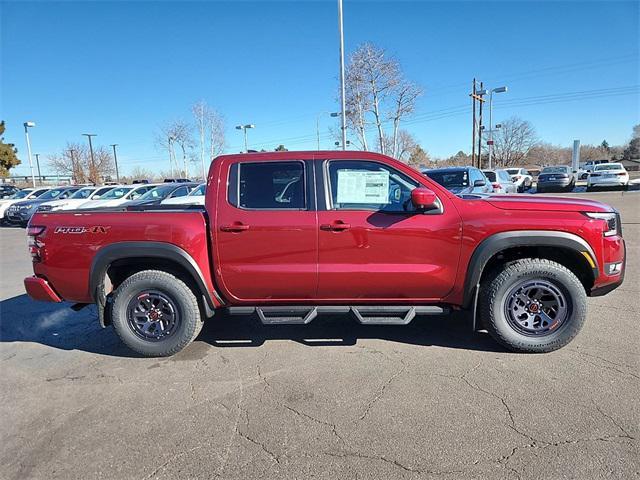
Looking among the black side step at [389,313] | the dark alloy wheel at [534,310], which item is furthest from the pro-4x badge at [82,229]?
the dark alloy wheel at [534,310]

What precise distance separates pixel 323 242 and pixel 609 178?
24.5 metres

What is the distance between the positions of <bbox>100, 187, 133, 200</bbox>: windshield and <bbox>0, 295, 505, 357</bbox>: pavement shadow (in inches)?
490

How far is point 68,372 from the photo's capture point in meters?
3.58

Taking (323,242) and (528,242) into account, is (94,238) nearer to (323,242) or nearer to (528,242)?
(323,242)

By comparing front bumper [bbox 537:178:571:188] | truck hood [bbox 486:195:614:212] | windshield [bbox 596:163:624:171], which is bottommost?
front bumper [bbox 537:178:571:188]

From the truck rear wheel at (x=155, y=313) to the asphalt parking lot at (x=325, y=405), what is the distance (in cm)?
18

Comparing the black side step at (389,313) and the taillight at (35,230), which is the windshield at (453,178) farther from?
the taillight at (35,230)

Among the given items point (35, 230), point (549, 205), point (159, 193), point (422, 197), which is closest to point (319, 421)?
point (422, 197)

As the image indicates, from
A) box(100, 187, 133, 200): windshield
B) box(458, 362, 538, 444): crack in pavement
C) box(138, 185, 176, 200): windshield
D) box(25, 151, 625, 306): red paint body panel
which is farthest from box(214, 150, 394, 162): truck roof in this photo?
box(100, 187, 133, 200): windshield

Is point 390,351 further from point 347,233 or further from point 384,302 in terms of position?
point 347,233

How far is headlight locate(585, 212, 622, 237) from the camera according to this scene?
3.47m

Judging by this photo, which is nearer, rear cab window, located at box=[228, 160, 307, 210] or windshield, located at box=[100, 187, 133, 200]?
rear cab window, located at box=[228, 160, 307, 210]

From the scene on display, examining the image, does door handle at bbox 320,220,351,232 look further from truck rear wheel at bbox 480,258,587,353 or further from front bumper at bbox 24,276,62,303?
front bumper at bbox 24,276,62,303

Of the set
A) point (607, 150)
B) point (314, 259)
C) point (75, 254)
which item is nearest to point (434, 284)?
point (314, 259)
